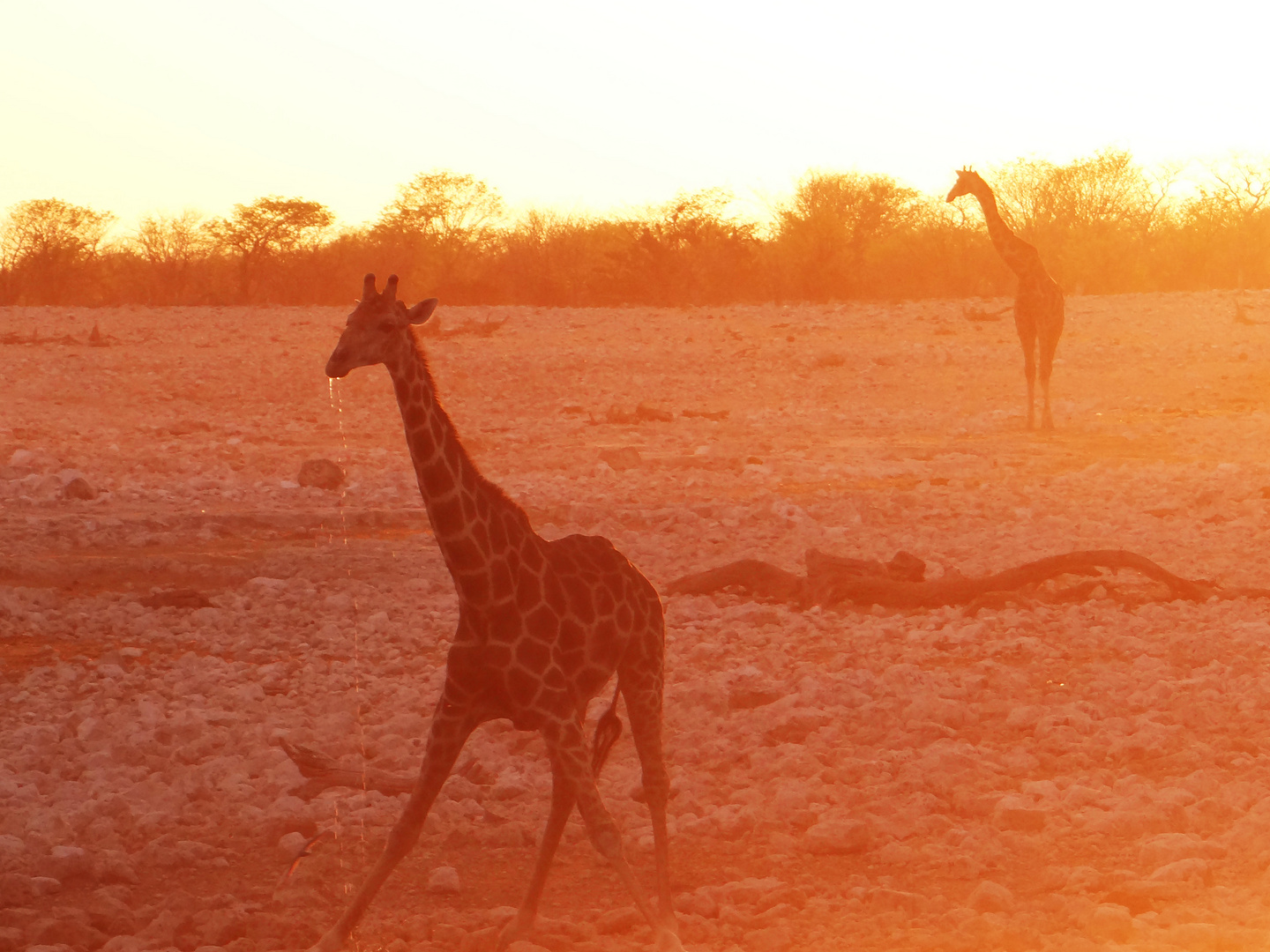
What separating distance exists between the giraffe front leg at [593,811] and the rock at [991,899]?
1.03 meters

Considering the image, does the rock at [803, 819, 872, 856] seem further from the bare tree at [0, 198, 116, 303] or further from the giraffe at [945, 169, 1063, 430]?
the bare tree at [0, 198, 116, 303]

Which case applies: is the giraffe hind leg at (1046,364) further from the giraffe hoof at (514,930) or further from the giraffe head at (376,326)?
the giraffe head at (376,326)

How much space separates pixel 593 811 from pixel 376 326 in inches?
57.9

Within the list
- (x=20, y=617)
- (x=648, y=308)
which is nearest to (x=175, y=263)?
(x=648, y=308)

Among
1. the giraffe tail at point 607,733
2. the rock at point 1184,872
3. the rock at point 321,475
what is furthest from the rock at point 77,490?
the rock at point 1184,872

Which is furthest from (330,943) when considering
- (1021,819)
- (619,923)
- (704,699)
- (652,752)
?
(704,699)

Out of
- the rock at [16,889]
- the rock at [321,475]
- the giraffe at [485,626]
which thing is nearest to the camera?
the giraffe at [485,626]

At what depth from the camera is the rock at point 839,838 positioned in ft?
17.6

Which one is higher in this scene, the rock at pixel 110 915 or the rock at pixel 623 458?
the rock at pixel 623 458

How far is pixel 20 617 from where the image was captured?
9.05m

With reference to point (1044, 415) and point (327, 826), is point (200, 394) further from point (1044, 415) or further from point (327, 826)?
point (327, 826)

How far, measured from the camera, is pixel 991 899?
4.86 meters

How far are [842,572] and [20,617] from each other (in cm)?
479

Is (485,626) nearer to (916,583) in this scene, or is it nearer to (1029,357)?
(916,583)
